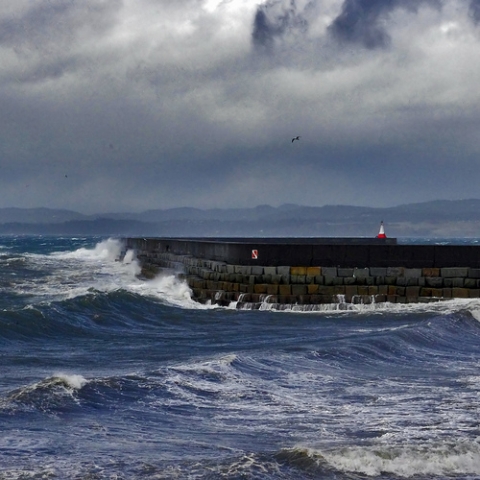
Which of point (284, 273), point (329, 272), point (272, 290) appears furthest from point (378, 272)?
point (272, 290)

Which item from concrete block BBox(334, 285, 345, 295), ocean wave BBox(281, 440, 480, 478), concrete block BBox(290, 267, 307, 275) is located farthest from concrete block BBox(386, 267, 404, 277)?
ocean wave BBox(281, 440, 480, 478)

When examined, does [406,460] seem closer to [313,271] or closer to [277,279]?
[313,271]

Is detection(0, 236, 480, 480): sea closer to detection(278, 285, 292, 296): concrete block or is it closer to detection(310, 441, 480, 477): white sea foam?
detection(310, 441, 480, 477): white sea foam

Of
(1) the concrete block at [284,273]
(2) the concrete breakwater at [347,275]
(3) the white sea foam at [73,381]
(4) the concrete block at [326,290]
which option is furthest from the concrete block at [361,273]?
(3) the white sea foam at [73,381]

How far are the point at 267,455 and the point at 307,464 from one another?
1.39 ft

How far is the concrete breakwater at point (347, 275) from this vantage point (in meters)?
21.5

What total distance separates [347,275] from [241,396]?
11.7 metres

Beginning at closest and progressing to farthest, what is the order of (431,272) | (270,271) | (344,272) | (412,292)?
(412,292) → (431,272) → (344,272) → (270,271)

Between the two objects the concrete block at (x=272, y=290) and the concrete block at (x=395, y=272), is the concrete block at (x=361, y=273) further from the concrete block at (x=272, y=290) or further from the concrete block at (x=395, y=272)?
the concrete block at (x=272, y=290)

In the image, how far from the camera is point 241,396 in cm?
1049

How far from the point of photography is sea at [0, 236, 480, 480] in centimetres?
758

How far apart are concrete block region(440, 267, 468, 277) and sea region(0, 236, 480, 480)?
1546mm

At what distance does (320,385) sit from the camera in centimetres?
1129

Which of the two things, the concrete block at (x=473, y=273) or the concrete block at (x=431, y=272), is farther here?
the concrete block at (x=431, y=272)
